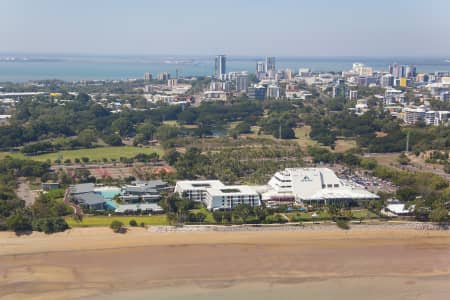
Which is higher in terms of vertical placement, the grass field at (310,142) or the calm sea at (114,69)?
the calm sea at (114,69)

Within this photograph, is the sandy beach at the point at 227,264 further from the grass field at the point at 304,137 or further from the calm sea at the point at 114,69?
the calm sea at the point at 114,69

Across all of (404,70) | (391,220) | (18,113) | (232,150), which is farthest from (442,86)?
(391,220)

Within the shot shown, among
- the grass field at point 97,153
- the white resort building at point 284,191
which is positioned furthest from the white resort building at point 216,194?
the grass field at point 97,153

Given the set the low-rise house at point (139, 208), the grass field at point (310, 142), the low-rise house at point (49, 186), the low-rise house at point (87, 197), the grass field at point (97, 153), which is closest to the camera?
the low-rise house at point (139, 208)

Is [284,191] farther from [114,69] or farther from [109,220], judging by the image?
[114,69]

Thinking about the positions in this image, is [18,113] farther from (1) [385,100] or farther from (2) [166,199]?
(1) [385,100]
